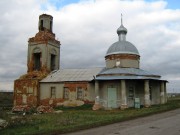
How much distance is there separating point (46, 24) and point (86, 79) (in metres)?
10.7

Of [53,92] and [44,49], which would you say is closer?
[53,92]

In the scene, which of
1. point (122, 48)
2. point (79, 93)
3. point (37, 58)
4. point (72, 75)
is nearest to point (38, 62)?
point (37, 58)

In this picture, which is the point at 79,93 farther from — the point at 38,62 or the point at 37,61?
the point at 37,61

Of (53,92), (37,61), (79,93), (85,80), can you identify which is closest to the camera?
(85,80)

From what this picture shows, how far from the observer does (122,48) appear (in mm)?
29734

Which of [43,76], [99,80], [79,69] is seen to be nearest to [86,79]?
[99,80]

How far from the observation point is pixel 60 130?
12289 millimetres

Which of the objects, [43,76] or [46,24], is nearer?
[43,76]

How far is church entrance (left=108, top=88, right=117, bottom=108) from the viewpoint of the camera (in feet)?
88.9

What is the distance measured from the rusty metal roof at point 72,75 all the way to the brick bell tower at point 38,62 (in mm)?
1308

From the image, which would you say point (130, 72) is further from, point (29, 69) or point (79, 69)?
point (29, 69)

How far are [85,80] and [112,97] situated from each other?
3457 millimetres

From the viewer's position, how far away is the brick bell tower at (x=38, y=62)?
31.4 meters

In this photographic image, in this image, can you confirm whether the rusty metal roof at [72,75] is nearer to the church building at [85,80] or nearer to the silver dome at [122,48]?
the church building at [85,80]
